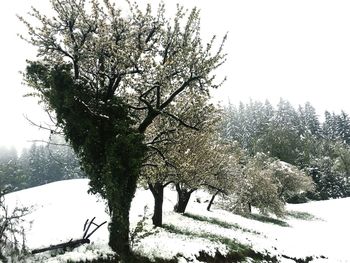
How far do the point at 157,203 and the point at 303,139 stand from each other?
9916 cm

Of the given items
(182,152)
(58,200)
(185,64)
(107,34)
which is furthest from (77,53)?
(58,200)

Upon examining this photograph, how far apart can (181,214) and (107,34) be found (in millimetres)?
21982

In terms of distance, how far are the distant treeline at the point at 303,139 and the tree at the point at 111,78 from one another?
49043 mm

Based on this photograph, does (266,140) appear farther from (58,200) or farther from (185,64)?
(185,64)

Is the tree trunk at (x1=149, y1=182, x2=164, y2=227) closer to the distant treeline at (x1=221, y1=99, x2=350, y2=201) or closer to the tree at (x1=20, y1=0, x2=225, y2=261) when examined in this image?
the tree at (x1=20, y1=0, x2=225, y2=261)

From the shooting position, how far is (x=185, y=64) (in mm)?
19172

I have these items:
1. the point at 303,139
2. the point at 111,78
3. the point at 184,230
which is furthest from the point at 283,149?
the point at 111,78

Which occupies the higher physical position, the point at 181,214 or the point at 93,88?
the point at 93,88

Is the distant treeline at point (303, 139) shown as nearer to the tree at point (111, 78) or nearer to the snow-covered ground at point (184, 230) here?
the snow-covered ground at point (184, 230)

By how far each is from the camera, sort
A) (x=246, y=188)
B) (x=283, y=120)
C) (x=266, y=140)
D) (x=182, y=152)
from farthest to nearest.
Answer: (x=283, y=120) → (x=266, y=140) → (x=246, y=188) → (x=182, y=152)

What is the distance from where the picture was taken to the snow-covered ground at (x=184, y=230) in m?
19.4

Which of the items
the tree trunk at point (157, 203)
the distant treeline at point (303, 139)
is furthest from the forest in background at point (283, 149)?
the tree trunk at point (157, 203)

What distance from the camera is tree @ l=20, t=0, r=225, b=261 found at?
683 inches

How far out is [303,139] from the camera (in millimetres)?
117812
